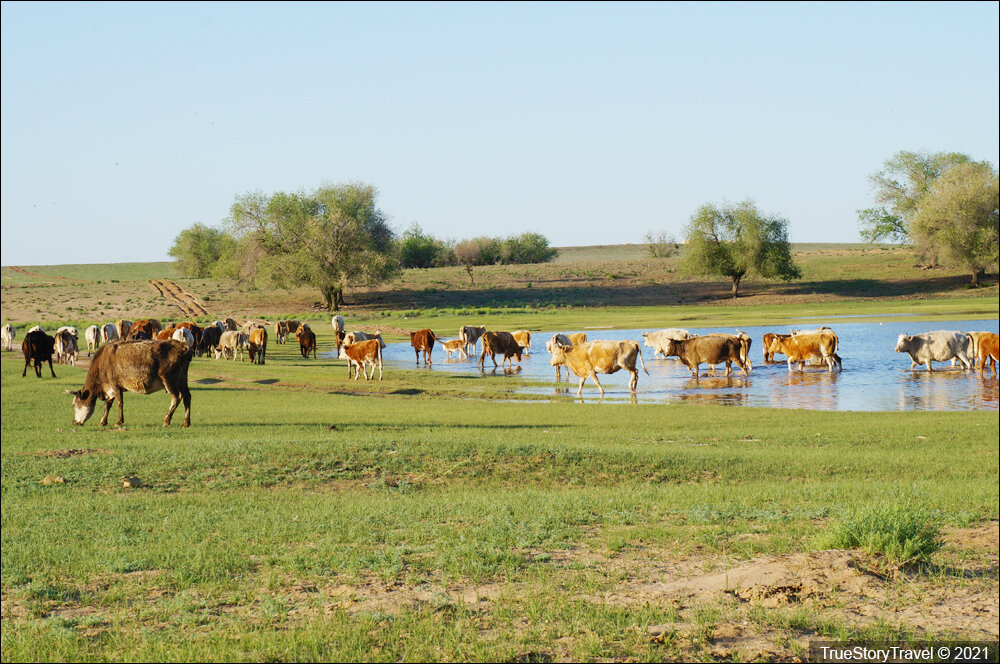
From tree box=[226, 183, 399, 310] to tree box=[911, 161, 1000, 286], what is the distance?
159 ft

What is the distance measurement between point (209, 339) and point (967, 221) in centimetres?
6630

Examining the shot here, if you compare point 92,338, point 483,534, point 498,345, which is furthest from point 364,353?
point 483,534

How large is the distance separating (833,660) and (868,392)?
922 inches

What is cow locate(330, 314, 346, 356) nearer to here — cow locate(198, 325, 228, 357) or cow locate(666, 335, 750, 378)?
cow locate(198, 325, 228, 357)

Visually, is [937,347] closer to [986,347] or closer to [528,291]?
[986,347]

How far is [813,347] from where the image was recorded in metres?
34.5

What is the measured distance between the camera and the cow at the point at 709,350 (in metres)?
33.7

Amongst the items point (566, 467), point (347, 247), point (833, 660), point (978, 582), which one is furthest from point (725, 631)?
point (347, 247)

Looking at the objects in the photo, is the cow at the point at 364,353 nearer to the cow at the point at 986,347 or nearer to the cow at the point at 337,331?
the cow at the point at 337,331

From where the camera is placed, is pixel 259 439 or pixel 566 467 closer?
pixel 566 467

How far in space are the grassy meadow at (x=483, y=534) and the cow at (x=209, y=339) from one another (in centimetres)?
2088

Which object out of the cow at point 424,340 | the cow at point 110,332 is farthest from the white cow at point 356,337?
the cow at point 110,332

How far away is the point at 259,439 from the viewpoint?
663 inches

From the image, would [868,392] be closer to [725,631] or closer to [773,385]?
[773,385]
